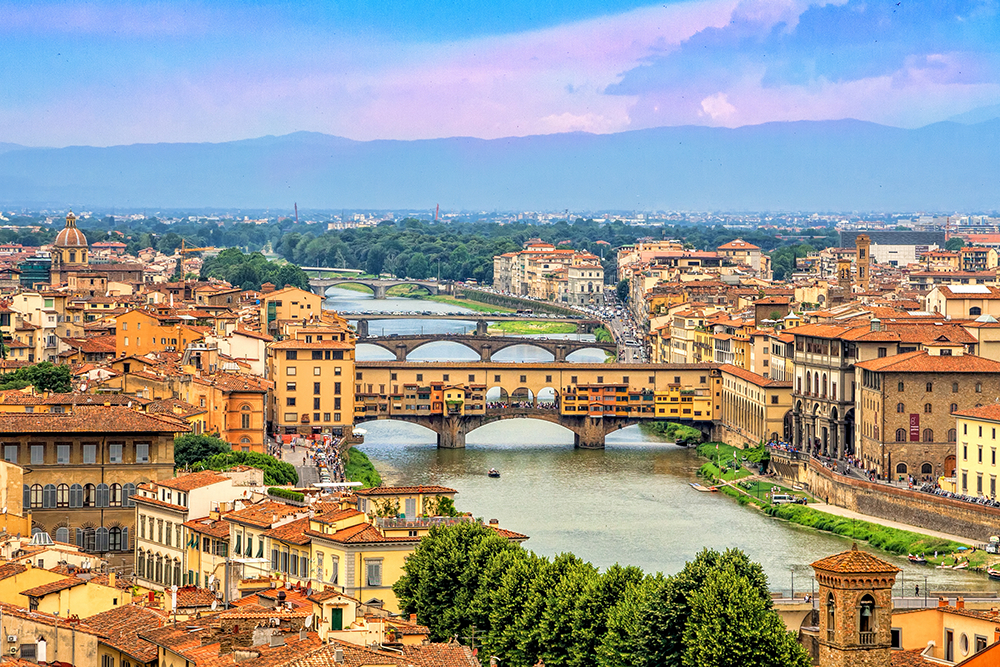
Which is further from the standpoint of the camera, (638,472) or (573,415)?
(573,415)

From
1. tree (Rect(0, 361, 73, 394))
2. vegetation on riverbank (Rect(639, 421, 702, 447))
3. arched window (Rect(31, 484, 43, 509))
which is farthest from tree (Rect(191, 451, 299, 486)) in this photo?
vegetation on riverbank (Rect(639, 421, 702, 447))

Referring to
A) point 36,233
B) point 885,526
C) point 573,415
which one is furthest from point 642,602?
point 36,233

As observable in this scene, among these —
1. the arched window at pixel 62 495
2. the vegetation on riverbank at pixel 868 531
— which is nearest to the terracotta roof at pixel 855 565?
the arched window at pixel 62 495

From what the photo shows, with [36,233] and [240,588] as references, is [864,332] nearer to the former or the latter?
[240,588]

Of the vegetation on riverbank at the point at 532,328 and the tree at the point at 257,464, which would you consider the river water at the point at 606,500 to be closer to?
the tree at the point at 257,464

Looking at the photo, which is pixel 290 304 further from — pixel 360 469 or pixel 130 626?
pixel 130 626

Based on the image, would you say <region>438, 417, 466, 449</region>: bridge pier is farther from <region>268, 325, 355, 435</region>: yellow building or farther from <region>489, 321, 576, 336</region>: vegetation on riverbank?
<region>489, 321, 576, 336</region>: vegetation on riverbank
